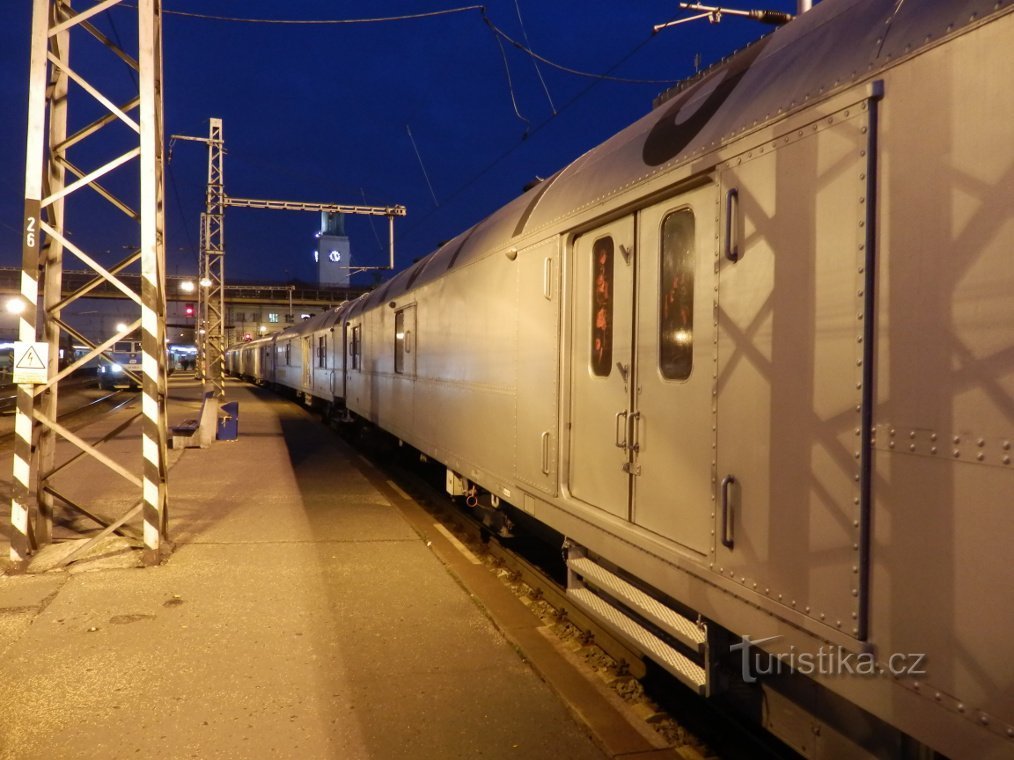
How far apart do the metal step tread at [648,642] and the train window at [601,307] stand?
131 centimetres

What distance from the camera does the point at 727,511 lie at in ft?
10.3

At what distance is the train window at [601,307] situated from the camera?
4395mm

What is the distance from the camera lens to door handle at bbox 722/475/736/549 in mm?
3133

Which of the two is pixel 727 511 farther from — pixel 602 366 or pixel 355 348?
pixel 355 348

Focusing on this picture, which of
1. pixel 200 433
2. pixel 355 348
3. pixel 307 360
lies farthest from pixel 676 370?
pixel 307 360

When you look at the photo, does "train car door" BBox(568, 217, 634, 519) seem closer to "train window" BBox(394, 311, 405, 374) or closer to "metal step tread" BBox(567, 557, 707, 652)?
"metal step tread" BBox(567, 557, 707, 652)

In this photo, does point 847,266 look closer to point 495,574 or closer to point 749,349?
point 749,349

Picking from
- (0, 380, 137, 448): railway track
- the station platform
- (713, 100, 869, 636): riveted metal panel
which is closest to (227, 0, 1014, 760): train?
(713, 100, 869, 636): riveted metal panel

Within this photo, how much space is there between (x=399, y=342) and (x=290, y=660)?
6.31 m

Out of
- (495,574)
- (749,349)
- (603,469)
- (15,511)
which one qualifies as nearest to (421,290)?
(495,574)

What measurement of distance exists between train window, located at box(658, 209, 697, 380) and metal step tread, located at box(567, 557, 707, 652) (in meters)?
1.14

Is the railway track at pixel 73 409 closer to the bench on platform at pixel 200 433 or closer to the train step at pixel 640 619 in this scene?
the bench on platform at pixel 200 433

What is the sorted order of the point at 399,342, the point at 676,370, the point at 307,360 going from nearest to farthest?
1. the point at 676,370
2. the point at 399,342
3. the point at 307,360

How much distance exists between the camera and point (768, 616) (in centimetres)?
289
